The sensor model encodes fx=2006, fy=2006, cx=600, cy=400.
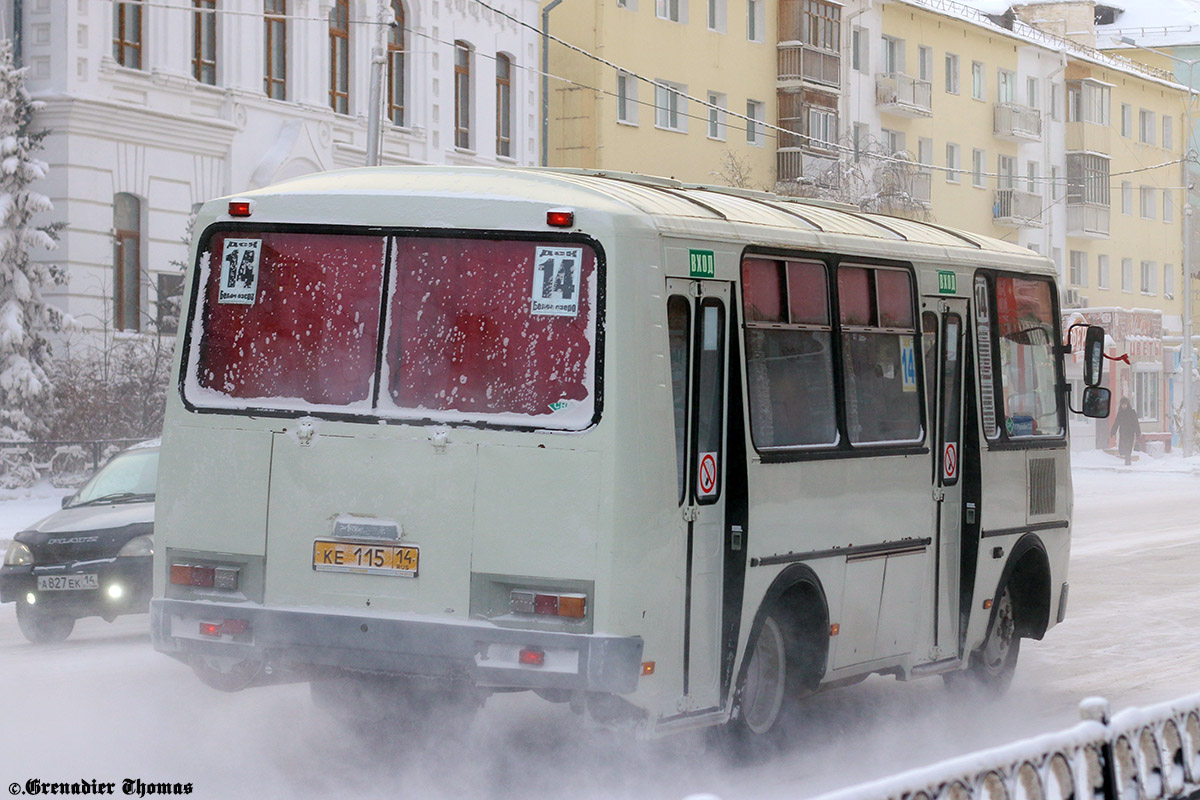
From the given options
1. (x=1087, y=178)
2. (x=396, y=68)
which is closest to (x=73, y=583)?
(x=396, y=68)

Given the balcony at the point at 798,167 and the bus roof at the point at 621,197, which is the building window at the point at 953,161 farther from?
the bus roof at the point at 621,197

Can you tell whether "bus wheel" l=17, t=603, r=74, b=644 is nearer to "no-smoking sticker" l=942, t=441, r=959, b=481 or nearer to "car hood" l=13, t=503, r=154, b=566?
"car hood" l=13, t=503, r=154, b=566

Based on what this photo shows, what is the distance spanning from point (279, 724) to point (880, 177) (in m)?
44.3

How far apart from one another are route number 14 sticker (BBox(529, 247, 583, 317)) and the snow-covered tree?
65.1ft

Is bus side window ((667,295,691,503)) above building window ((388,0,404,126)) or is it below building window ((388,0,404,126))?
below

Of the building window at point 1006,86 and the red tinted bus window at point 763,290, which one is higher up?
the building window at point 1006,86

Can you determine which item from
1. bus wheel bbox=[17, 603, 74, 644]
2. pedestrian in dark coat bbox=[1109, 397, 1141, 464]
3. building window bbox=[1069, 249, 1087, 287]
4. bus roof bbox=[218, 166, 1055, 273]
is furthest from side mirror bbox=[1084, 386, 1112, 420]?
building window bbox=[1069, 249, 1087, 287]

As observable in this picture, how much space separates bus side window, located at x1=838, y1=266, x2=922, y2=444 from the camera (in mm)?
9875

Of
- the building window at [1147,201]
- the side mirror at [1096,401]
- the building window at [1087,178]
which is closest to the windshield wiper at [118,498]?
the side mirror at [1096,401]

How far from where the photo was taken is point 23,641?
45.1 ft

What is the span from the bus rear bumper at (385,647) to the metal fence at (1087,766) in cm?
201

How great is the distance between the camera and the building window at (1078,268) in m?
67.9

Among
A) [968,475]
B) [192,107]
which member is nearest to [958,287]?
[968,475]

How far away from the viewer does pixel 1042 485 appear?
1215 cm
